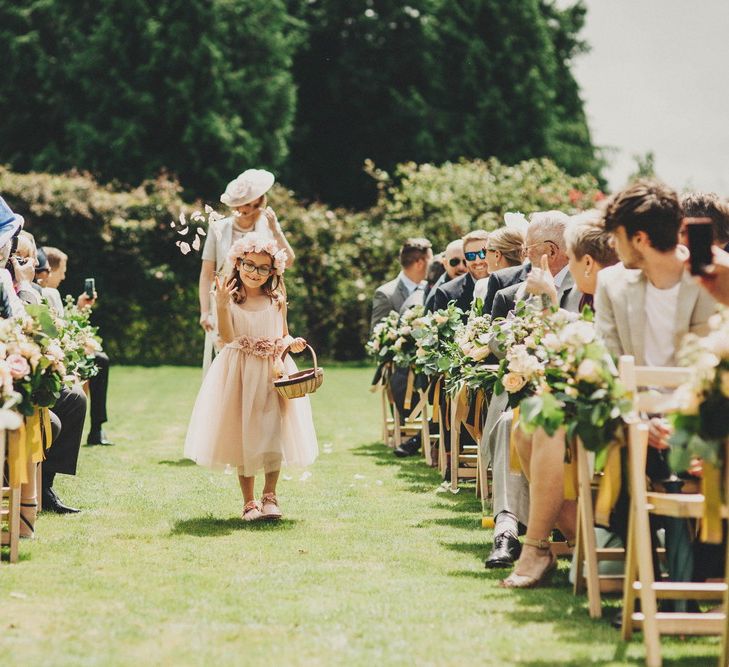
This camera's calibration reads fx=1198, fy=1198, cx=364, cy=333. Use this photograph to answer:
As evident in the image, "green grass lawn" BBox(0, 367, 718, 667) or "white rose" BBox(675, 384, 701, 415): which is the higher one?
"white rose" BBox(675, 384, 701, 415)

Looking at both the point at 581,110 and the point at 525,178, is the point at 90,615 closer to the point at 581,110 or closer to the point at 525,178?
the point at 525,178

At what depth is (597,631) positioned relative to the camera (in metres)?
5.09

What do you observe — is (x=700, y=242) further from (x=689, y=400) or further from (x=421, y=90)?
(x=421, y=90)

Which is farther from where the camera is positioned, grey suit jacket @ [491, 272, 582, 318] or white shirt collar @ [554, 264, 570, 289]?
white shirt collar @ [554, 264, 570, 289]

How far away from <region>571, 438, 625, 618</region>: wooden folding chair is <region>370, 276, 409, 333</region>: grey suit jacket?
7.15 meters

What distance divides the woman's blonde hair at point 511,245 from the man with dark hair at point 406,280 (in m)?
3.51

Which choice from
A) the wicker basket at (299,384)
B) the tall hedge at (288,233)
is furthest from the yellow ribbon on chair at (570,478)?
the tall hedge at (288,233)

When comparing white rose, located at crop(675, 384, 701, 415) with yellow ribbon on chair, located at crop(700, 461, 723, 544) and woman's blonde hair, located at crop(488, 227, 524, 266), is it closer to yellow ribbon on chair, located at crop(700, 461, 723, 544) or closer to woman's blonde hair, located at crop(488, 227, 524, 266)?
yellow ribbon on chair, located at crop(700, 461, 723, 544)

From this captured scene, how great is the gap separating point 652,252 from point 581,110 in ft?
125

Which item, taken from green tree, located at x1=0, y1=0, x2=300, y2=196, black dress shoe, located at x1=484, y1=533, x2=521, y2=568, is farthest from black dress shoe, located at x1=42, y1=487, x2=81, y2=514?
green tree, located at x1=0, y1=0, x2=300, y2=196

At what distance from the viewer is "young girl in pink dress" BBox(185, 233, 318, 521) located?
8.06 m

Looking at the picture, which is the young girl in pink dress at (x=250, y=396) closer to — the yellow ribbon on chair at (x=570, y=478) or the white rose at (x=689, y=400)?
the yellow ribbon on chair at (x=570, y=478)

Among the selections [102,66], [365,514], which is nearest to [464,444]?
[365,514]

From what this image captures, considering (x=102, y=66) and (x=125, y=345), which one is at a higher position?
(x=102, y=66)
